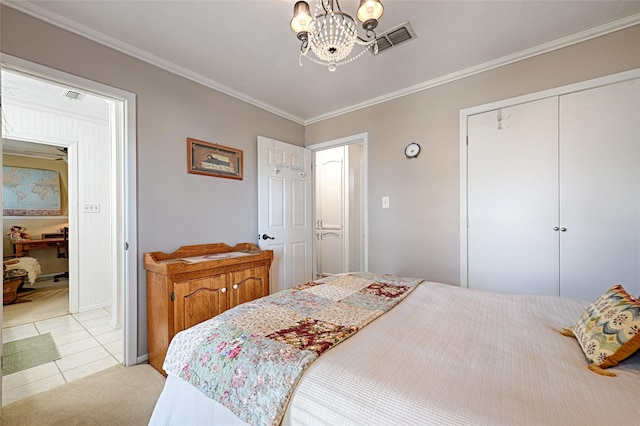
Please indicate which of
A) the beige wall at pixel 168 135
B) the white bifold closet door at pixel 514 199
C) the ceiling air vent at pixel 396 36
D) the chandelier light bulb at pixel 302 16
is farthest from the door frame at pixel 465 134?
the beige wall at pixel 168 135

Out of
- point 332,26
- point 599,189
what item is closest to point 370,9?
point 332,26

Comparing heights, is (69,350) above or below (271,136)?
below

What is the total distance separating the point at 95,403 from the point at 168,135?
2.01m

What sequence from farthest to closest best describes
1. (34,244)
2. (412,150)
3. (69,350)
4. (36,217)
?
(36,217) → (34,244) → (412,150) → (69,350)

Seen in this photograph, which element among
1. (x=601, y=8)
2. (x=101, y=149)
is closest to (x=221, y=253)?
(x=101, y=149)

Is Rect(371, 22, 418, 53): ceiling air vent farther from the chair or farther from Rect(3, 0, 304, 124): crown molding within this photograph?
the chair

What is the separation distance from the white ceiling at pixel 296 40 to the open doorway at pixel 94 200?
44cm

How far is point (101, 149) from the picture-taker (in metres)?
3.40

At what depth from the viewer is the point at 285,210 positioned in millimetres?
3297

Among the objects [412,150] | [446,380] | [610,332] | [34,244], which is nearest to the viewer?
[446,380]

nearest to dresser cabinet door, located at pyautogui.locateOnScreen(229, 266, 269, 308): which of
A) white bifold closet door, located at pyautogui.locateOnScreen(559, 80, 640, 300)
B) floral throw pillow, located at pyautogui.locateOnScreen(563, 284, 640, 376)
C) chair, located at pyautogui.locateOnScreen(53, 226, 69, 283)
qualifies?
floral throw pillow, located at pyautogui.locateOnScreen(563, 284, 640, 376)

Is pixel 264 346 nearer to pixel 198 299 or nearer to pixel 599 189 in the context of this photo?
pixel 198 299

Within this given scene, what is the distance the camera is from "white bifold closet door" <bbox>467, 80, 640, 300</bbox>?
6.07 ft

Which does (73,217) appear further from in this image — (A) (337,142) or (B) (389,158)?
(B) (389,158)
